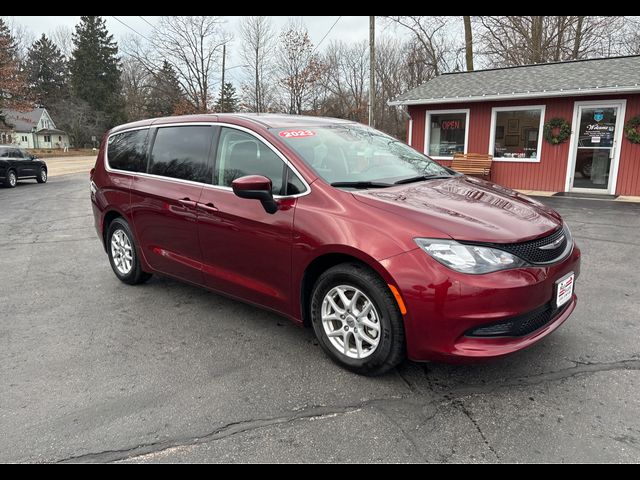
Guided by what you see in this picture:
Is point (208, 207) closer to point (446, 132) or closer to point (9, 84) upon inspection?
point (446, 132)

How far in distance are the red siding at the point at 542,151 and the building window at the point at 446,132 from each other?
16 centimetres

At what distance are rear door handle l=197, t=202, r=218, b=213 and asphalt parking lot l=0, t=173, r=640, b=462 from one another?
985mm

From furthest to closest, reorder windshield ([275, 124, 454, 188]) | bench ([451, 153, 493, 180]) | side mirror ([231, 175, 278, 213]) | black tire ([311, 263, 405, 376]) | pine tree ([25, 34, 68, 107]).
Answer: pine tree ([25, 34, 68, 107]) → bench ([451, 153, 493, 180]) → windshield ([275, 124, 454, 188]) → side mirror ([231, 175, 278, 213]) → black tire ([311, 263, 405, 376])

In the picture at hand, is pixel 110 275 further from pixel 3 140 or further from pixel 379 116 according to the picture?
pixel 3 140

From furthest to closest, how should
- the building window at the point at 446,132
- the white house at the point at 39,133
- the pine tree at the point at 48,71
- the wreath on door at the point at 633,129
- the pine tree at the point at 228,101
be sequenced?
the white house at the point at 39,133 → the pine tree at the point at 48,71 → the pine tree at the point at 228,101 → the building window at the point at 446,132 → the wreath on door at the point at 633,129

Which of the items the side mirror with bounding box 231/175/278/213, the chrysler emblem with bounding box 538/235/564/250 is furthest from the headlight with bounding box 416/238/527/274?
the side mirror with bounding box 231/175/278/213

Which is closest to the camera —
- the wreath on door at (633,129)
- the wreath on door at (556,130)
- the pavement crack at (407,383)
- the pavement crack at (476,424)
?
the pavement crack at (476,424)

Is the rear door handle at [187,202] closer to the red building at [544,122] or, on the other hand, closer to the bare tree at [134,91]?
the red building at [544,122]

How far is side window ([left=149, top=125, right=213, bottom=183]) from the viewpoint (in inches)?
161

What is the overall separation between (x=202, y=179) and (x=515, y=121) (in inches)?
450

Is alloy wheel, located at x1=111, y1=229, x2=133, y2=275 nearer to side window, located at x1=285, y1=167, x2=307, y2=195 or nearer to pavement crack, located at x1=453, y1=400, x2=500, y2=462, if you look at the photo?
side window, located at x1=285, y1=167, x2=307, y2=195

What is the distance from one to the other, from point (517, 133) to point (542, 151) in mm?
868

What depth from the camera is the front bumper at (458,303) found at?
265 centimetres

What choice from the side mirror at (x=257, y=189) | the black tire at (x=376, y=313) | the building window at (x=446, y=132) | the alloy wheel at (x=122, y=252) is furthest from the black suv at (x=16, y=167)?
the black tire at (x=376, y=313)
